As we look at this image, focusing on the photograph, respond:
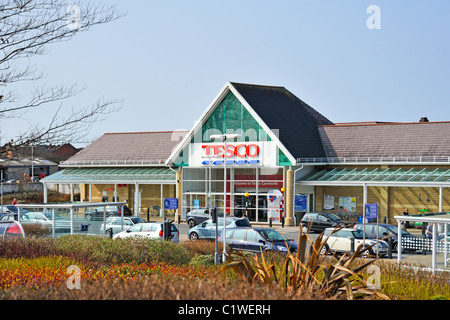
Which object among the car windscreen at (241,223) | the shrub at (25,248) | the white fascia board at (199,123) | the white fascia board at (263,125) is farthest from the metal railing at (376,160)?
the shrub at (25,248)

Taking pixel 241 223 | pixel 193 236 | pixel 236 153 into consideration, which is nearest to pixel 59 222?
pixel 193 236

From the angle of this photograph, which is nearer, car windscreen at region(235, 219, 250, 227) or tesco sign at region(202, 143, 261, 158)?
car windscreen at region(235, 219, 250, 227)

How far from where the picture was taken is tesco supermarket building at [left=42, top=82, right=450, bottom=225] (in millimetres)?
43375

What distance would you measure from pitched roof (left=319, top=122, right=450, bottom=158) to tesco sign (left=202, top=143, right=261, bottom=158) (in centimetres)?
585

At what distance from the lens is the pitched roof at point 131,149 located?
54.2 metres


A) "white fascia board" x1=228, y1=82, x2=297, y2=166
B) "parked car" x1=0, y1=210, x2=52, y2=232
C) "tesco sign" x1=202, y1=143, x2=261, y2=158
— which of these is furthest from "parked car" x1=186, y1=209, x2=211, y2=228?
"parked car" x1=0, y1=210, x2=52, y2=232

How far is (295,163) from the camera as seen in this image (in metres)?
44.2

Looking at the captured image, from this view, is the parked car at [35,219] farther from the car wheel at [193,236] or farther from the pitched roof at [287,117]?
the pitched roof at [287,117]

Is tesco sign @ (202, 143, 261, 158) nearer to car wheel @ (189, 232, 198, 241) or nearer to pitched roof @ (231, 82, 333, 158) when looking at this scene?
pitched roof @ (231, 82, 333, 158)

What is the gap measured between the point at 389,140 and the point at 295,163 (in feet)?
24.4

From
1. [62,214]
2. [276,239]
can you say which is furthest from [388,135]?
[62,214]

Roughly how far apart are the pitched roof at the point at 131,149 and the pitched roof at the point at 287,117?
8.70m

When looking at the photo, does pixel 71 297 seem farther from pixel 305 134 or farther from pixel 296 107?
pixel 296 107
